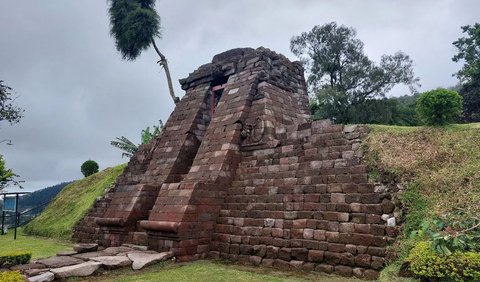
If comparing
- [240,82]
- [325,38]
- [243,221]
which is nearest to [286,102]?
[240,82]

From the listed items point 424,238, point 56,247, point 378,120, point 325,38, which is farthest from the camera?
point 325,38

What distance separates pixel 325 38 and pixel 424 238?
912 inches

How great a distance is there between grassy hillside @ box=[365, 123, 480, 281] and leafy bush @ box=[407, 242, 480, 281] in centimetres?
55

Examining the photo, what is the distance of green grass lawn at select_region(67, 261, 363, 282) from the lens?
5492 mm

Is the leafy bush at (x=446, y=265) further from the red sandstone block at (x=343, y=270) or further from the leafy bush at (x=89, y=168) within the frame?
the leafy bush at (x=89, y=168)

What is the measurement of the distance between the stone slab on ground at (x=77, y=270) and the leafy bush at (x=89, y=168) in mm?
16678

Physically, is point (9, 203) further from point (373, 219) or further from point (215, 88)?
point (373, 219)

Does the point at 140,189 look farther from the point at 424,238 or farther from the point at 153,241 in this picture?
the point at 424,238

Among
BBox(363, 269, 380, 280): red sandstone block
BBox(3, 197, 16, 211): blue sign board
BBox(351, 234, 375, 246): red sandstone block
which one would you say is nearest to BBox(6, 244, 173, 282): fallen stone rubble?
BBox(351, 234, 375, 246): red sandstone block

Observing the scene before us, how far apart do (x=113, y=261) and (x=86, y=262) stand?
0.45 meters

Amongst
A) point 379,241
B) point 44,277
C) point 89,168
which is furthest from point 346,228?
point 89,168

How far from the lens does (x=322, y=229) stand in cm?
625

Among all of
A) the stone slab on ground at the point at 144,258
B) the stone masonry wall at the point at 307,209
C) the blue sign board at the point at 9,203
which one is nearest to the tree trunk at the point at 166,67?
the blue sign board at the point at 9,203

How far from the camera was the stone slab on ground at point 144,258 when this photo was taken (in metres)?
6.33
